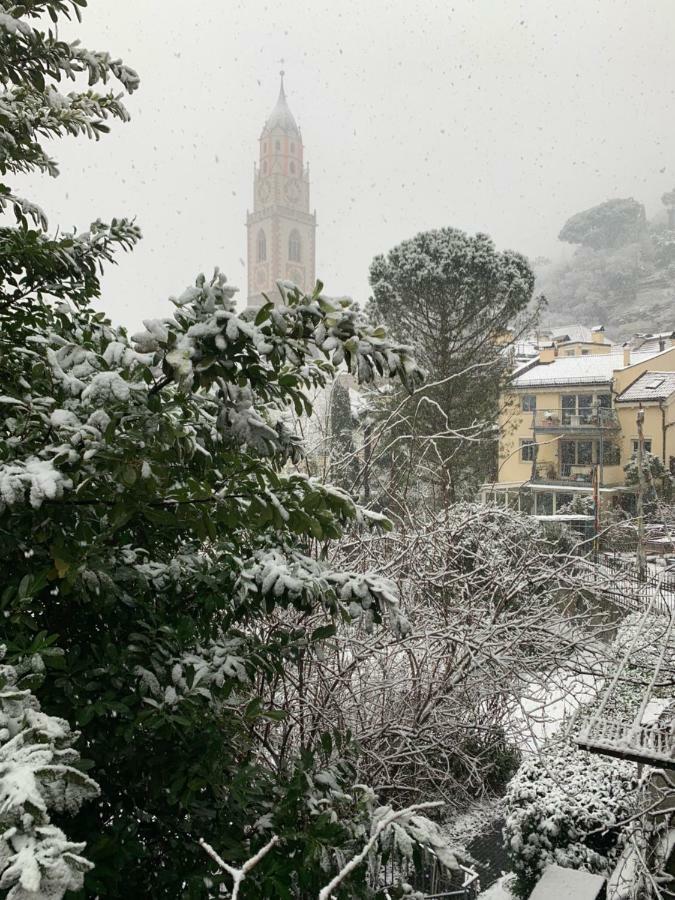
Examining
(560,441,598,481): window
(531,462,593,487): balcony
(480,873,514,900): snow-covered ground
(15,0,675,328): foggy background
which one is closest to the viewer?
(480,873,514,900): snow-covered ground

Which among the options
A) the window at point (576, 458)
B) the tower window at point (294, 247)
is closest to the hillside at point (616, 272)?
the tower window at point (294, 247)

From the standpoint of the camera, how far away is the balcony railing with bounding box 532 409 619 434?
21.7 meters

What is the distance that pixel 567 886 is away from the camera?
13.6 feet

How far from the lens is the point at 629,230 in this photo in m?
66.9

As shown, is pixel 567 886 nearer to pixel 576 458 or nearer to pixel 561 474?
pixel 561 474

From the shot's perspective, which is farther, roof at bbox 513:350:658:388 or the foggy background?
the foggy background

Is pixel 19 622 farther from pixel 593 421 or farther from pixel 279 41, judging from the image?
pixel 279 41

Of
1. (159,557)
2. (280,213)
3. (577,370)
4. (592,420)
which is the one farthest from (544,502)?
(280,213)

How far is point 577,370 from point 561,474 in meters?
3.98

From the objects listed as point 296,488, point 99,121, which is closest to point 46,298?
point 99,121

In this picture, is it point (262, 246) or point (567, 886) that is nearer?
point (567, 886)

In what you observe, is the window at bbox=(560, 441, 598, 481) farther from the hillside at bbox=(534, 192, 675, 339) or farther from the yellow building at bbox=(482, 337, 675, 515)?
the hillside at bbox=(534, 192, 675, 339)

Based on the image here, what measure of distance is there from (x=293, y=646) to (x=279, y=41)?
136m

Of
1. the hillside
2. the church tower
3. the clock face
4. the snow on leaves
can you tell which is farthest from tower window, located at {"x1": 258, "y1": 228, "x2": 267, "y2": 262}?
the snow on leaves
